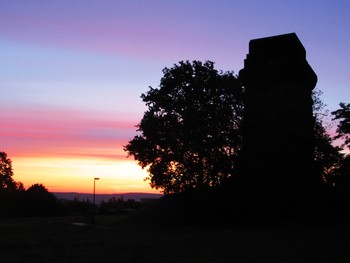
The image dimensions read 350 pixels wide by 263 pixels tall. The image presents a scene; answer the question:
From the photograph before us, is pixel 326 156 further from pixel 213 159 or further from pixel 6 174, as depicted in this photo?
pixel 6 174

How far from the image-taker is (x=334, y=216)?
39.6 meters

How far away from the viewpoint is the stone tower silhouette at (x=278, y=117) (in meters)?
39.9

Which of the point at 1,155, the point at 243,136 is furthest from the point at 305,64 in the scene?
the point at 1,155

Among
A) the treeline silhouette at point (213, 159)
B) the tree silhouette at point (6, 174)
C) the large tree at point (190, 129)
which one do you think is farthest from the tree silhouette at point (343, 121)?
the tree silhouette at point (6, 174)

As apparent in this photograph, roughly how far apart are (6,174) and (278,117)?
75551 mm

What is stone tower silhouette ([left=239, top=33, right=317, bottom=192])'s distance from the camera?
39.9 m

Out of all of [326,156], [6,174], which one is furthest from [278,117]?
[6,174]

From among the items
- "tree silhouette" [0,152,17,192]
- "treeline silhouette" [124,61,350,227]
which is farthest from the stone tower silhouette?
"tree silhouette" [0,152,17,192]

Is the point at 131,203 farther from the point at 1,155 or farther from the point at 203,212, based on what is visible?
the point at 203,212

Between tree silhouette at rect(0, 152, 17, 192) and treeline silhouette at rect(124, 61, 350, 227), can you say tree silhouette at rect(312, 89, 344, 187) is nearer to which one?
treeline silhouette at rect(124, 61, 350, 227)

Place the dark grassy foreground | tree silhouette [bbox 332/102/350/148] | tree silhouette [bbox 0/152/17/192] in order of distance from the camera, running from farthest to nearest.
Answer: tree silhouette [bbox 0/152/17/192] → tree silhouette [bbox 332/102/350/148] → the dark grassy foreground

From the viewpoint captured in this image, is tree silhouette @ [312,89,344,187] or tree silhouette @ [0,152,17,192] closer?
tree silhouette @ [312,89,344,187]

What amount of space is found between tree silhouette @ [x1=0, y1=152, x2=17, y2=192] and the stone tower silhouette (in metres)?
66.3

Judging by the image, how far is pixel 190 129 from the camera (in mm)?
44625
